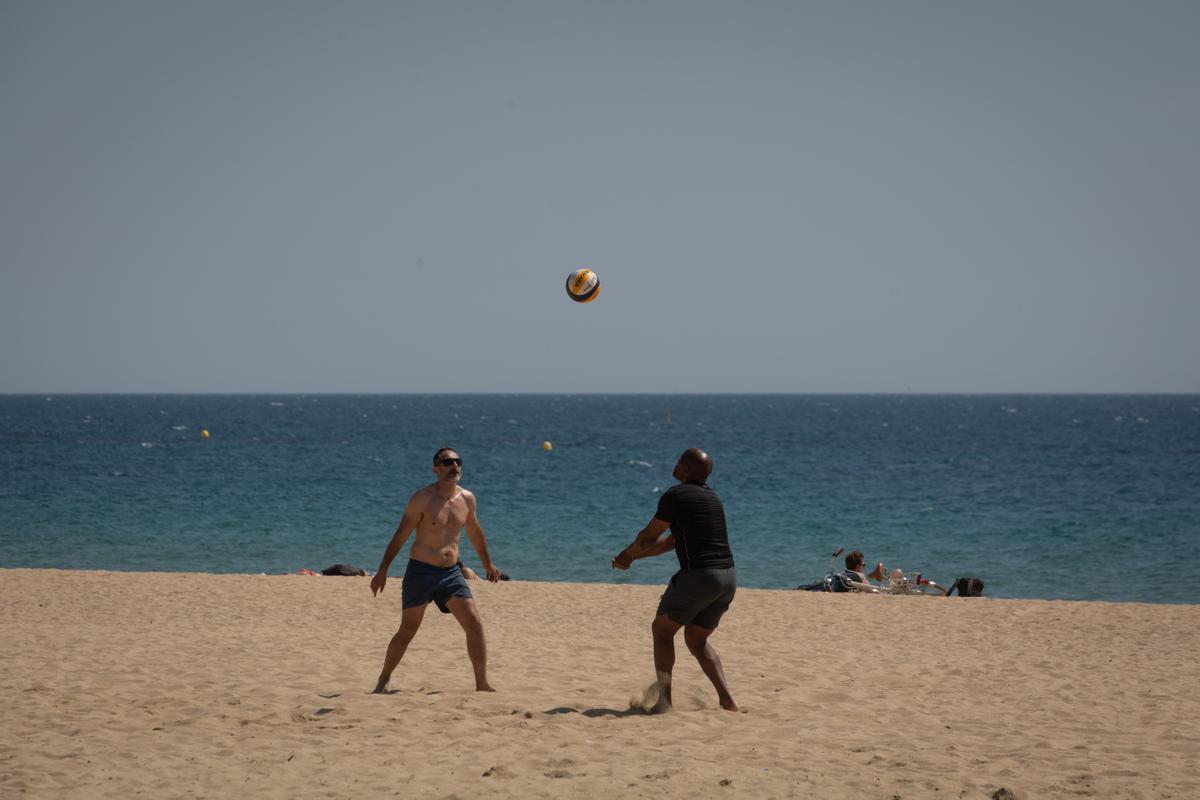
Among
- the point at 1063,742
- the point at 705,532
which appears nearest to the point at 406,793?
the point at 705,532

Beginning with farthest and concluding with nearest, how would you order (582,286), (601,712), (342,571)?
1. (342,571)
2. (582,286)
3. (601,712)

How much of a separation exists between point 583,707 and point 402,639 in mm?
1356

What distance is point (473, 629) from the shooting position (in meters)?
7.47

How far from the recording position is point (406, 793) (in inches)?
213

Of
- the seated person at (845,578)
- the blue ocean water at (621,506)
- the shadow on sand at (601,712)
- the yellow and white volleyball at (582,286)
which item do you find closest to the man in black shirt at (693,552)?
the shadow on sand at (601,712)

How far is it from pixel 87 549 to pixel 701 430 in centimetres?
6827

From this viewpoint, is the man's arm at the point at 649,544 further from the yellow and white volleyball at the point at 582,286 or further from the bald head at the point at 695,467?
the yellow and white volleyball at the point at 582,286

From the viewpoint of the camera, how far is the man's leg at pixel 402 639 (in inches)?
291

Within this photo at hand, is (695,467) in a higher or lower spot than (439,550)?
higher

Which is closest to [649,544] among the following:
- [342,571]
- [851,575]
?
[851,575]

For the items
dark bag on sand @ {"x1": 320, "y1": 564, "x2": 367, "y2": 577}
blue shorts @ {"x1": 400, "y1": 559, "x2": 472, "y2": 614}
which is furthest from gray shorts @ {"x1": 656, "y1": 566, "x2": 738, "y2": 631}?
dark bag on sand @ {"x1": 320, "y1": 564, "x2": 367, "y2": 577}

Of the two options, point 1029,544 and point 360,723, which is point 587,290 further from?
point 1029,544

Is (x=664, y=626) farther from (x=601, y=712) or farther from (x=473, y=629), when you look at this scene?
(x=473, y=629)

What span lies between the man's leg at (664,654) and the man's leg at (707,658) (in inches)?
4.4
